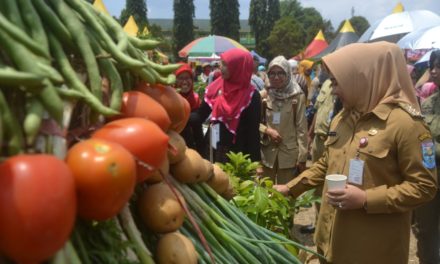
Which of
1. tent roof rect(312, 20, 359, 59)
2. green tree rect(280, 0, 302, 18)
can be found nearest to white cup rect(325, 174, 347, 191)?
tent roof rect(312, 20, 359, 59)

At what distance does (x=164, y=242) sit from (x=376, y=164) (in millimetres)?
1385

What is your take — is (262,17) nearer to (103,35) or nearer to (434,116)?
(434,116)

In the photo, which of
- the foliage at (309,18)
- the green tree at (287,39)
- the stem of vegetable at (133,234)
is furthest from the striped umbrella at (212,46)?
the foliage at (309,18)

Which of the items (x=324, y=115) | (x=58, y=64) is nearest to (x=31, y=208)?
(x=58, y=64)

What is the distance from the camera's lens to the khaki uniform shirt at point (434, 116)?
11.3ft

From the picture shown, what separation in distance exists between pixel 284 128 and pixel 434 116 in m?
1.33

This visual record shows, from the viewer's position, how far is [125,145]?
0.86 metres

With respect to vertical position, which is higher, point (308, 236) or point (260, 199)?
point (260, 199)

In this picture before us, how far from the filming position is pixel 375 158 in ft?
7.09

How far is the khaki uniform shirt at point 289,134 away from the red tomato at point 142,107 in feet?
11.3

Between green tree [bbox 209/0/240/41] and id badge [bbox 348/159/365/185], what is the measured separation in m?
52.1

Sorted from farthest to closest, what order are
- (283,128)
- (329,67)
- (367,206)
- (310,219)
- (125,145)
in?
(310,219), (283,128), (329,67), (367,206), (125,145)

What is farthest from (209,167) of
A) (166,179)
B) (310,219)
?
(310,219)

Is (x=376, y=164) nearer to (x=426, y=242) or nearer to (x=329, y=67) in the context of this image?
(x=329, y=67)
